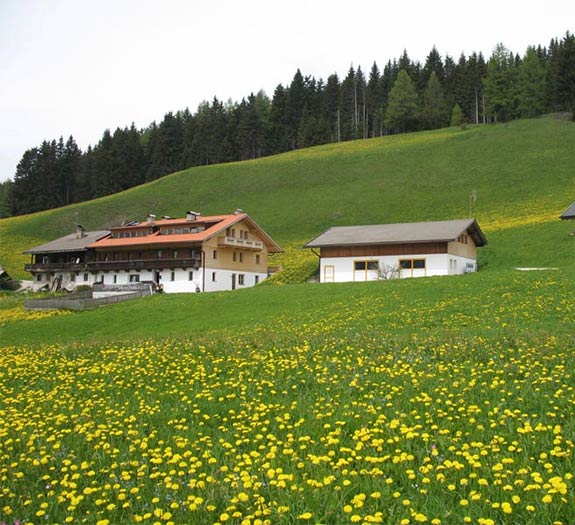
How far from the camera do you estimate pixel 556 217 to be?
68750mm

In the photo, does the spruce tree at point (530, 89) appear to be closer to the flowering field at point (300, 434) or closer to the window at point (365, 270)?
the window at point (365, 270)

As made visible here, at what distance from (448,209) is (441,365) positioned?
7384 cm

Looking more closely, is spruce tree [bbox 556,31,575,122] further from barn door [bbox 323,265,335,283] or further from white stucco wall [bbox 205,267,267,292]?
barn door [bbox 323,265,335,283]

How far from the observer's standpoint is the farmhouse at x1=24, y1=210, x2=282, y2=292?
2485 inches

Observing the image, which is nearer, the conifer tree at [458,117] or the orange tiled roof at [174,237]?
the orange tiled roof at [174,237]

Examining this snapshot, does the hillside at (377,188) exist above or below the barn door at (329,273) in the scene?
above

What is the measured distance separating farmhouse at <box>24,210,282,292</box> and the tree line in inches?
2759

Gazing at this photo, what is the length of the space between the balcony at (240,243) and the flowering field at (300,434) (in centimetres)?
4671

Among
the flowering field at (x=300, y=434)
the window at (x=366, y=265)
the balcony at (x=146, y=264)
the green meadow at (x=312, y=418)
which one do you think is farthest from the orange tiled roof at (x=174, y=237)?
the flowering field at (x=300, y=434)

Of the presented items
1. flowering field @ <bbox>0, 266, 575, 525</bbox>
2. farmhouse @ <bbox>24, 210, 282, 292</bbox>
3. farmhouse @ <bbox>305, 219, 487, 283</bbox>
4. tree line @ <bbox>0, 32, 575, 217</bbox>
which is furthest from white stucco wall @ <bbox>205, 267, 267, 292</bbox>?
tree line @ <bbox>0, 32, 575, 217</bbox>

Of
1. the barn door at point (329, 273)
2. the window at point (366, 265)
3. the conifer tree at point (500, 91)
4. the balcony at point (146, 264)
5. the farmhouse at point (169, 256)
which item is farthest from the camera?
the conifer tree at point (500, 91)

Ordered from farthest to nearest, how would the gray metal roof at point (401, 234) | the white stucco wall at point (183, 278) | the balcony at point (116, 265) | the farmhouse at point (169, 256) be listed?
the farmhouse at point (169, 256)
the white stucco wall at point (183, 278)
the balcony at point (116, 265)
the gray metal roof at point (401, 234)

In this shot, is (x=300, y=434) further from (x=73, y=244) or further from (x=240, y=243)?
(x=73, y=244)

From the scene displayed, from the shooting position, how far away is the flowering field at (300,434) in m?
6.77
